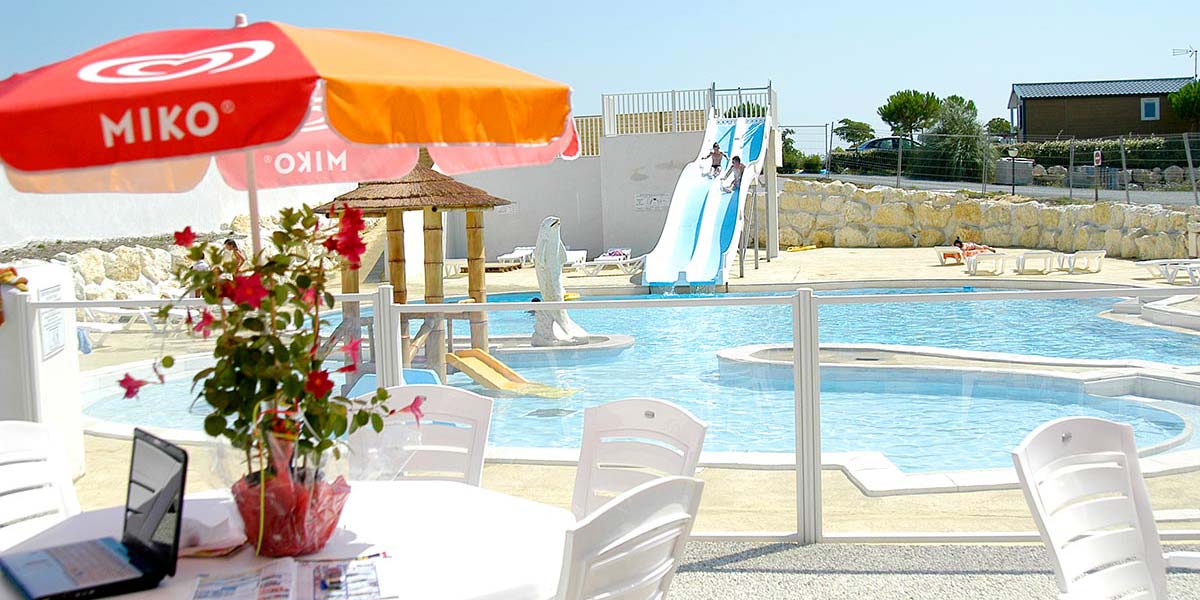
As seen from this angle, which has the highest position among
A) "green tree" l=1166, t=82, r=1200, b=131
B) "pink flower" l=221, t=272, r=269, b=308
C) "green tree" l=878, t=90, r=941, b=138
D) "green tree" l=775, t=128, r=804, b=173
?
"green tree" l=878, t=90, r=941, b=138

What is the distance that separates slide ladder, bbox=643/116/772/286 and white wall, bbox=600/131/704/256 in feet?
2.20

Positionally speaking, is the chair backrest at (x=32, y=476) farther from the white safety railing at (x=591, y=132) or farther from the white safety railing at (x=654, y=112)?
the white safety railing at (x=591, y=132)

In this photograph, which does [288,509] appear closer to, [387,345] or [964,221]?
[387,345]

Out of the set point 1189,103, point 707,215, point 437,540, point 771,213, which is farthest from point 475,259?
point 1189,103

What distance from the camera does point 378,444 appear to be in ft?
9.02

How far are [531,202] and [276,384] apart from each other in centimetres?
2263

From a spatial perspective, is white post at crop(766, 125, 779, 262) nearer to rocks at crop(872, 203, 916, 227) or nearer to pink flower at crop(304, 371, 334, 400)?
rocks at crop(872, 203, 916, 227)

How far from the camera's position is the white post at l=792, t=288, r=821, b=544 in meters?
4.54

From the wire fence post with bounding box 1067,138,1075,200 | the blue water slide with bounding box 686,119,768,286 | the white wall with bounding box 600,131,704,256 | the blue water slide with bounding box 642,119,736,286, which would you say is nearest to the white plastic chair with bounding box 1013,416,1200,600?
the blue water slide with bounding box 686,119,768,286

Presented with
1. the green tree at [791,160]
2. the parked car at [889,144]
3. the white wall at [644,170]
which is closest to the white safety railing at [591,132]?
the white wall at [644,170]

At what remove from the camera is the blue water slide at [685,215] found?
61.6 feet

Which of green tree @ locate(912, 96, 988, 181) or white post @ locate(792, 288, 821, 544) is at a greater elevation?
green tree @ locate(912, 96, 988, 181)

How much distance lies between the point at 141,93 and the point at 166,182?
5.02 feet

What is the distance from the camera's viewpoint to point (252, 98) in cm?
250
